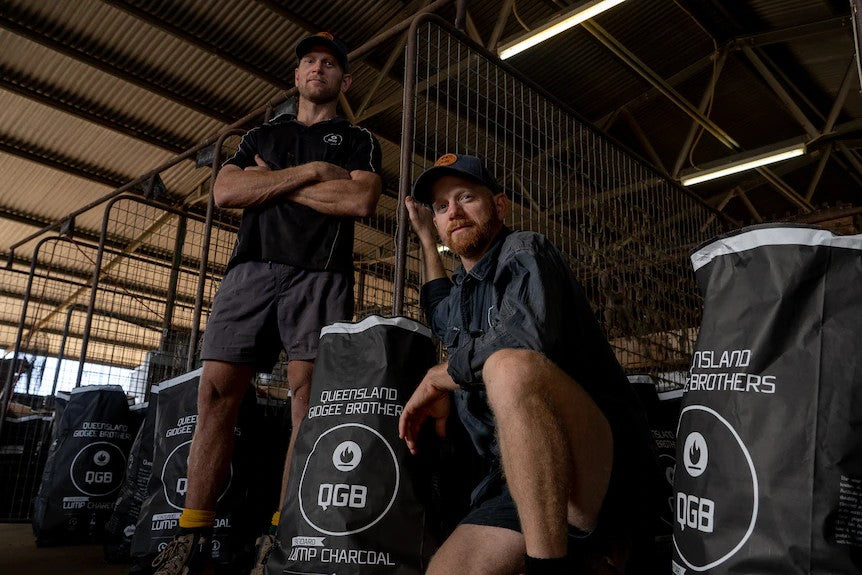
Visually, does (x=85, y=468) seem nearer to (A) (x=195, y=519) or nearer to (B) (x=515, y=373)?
(A) (x=195, y=519)

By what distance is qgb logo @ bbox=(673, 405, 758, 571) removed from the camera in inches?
44.7

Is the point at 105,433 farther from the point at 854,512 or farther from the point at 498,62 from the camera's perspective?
the point at 854,512

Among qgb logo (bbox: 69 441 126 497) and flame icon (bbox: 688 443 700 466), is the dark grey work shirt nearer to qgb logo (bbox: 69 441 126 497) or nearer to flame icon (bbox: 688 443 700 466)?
flame icon (bbox: 688 443 700 466)

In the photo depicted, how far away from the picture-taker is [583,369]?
4.89 feet

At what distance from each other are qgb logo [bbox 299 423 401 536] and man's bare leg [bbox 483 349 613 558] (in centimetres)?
48

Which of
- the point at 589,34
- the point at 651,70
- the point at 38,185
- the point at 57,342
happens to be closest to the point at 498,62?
the point at 589,34

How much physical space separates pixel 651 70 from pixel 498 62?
216 inches

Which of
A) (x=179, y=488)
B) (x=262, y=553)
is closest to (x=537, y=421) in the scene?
(x=262, y=553)

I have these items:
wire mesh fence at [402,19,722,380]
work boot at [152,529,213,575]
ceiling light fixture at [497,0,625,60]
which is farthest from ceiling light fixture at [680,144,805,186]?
work boot at [152,529,213,575]

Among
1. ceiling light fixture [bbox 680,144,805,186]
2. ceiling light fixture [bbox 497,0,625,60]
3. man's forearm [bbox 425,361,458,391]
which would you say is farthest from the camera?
Result: ceiling light fixture [bbox 680,144,805,186]

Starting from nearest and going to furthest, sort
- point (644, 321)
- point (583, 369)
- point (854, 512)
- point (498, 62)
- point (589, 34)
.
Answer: point (854, 512) < point (583, 369) < point (498, 62) < point (644, 321) < point (589, 34)

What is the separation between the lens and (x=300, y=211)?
2219mm

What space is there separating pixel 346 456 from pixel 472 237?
2.24 feet

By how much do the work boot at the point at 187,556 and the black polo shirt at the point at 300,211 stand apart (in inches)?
34.8
